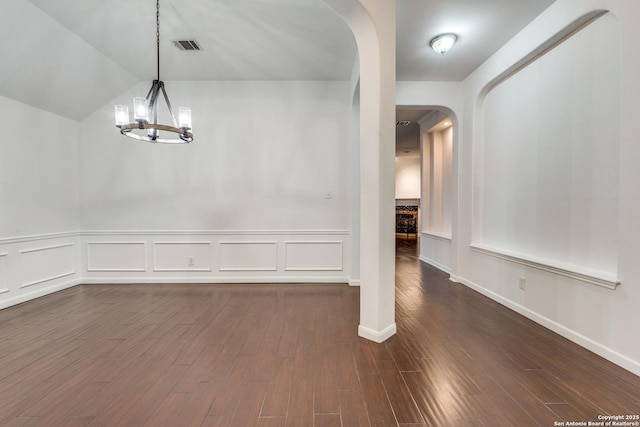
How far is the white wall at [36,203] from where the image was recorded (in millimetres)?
3166

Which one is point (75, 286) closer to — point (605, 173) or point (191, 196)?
point (191, 196)

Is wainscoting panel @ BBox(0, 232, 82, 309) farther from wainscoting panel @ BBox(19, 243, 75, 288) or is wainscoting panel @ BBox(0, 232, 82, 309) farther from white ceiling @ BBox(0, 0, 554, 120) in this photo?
white ceiling @ BBox(0, 0, 554, 120)

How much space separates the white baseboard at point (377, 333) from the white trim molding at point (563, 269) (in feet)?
5.31

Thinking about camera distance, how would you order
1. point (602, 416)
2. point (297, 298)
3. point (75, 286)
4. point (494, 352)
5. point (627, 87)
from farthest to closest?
1. point (75, 286)
2. point (297, 298)
3. point (494, 352)
4. point (627, 87)
5. point (602, 416)

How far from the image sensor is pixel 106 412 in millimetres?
1521

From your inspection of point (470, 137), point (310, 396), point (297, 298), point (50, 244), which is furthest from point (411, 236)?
point (50, 244)

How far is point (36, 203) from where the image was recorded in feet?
11.5

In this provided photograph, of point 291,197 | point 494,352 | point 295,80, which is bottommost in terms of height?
point 494,352

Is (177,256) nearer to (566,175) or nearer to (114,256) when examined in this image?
(114,256)

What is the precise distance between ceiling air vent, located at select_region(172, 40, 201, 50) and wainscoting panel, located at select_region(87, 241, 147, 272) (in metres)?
2.87

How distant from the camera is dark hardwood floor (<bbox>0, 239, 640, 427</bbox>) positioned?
1.51 metres

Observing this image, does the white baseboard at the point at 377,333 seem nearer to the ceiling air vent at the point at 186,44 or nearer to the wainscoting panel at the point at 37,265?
the ceiling air vent at the point at 186,44

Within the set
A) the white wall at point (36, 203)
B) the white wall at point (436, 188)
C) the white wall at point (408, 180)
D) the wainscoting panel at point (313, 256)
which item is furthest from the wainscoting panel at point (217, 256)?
the white wall at point (408, 180)

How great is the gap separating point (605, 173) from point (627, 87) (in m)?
0.65
